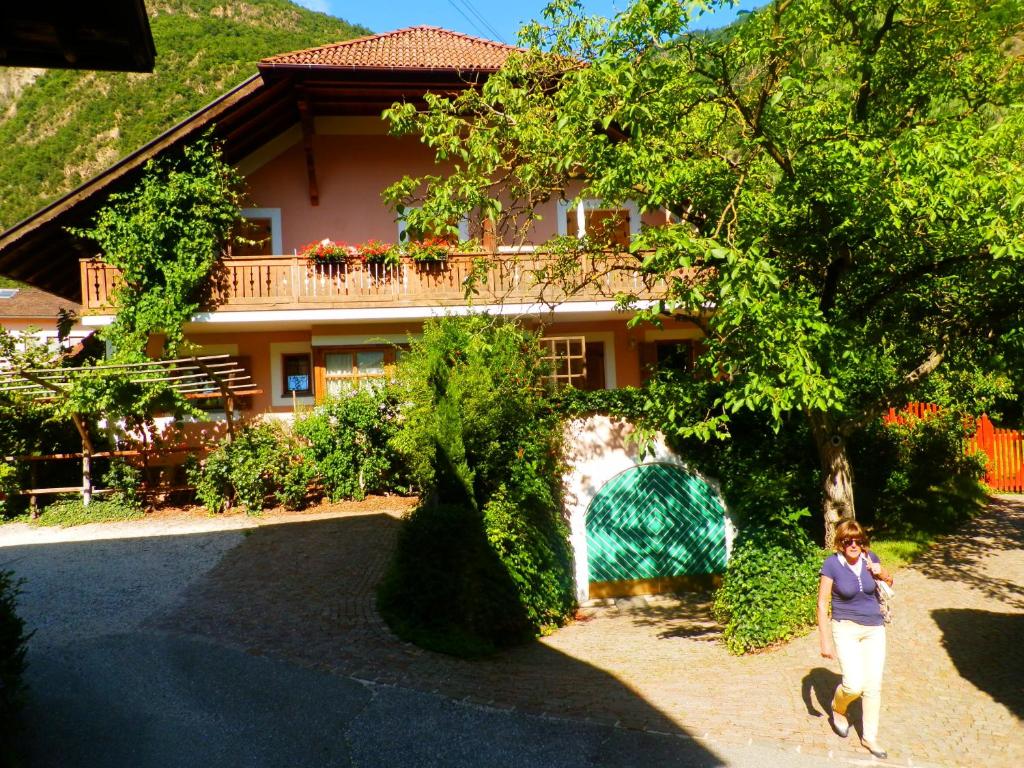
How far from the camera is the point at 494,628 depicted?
8.57 m

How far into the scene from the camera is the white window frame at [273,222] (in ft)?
56.3

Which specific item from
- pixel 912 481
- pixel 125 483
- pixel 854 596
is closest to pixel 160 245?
pixel 125 483

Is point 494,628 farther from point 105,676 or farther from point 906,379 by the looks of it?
point 906,379

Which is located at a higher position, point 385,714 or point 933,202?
point 933,202

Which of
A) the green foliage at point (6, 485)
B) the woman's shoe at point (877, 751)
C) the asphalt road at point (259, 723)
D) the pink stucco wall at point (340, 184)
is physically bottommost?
the woman's shoe at point (877, 751)

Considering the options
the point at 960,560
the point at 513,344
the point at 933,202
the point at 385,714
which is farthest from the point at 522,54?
the point at 960,560

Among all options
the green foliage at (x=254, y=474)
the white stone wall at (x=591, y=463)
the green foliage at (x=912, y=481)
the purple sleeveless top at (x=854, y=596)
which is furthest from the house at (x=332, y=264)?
the purple sleeveless top at (x=854, y=596)

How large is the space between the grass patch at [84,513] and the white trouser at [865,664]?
40.4 ft

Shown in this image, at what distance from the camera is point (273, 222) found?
1723cm

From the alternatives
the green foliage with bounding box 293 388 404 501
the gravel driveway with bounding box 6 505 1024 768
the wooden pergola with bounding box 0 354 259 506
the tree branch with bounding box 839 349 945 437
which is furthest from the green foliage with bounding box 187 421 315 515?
the tree branch with bounding box 839 349 945 437

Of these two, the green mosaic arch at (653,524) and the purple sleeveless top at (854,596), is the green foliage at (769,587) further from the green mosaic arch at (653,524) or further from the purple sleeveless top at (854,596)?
the purple sleeveless top at (854,596)

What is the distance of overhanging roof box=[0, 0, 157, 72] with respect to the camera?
451 cm

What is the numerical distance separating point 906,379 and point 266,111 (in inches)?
504

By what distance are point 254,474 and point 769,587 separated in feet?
30.3
